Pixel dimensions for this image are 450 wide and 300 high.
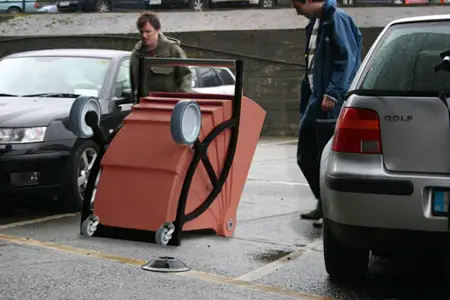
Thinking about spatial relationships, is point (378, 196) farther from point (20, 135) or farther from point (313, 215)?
point (20, 135)

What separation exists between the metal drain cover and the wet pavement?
6cm

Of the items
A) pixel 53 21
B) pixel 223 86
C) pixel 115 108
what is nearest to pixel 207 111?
pixel 115 108

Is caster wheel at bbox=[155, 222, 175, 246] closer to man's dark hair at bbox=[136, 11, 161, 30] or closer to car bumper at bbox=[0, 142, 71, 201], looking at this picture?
car bumper at bbox=[0, 142, 71, 201]

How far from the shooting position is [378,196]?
12.8 feet

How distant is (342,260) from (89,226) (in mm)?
1714

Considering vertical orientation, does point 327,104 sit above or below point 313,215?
above

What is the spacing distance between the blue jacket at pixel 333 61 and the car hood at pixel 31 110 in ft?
7.27

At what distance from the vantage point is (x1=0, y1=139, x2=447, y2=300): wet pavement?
4.43 m

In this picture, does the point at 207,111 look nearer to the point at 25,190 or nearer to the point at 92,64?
the point at 25,190

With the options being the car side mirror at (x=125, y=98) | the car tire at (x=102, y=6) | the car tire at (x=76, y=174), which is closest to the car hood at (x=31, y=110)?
the car tire at (x=76, y=174)

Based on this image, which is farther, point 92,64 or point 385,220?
point 92,64

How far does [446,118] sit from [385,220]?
60 centimetres

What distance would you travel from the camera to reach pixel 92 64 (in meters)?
7.88

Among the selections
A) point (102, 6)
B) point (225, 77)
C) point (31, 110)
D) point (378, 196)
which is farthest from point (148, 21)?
point (102, 6)
